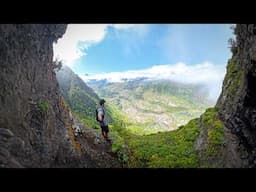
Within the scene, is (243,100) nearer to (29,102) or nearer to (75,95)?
(29,102)

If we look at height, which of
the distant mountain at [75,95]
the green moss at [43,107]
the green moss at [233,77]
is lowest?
the green moss at [43,107]

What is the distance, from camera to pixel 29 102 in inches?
496

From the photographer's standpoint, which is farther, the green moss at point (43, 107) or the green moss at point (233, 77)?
the green moss at point (233, 77)

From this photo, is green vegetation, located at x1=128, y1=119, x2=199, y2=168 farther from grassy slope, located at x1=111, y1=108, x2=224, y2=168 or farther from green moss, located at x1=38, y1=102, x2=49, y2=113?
green moss, located at x1=38, y1=102, x2=49, y2=113

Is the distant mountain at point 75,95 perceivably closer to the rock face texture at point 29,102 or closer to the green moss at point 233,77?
the rock face texture at point 29,102

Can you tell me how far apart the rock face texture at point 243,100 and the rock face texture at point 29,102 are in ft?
21.3

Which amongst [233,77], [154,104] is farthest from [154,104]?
[233,77]

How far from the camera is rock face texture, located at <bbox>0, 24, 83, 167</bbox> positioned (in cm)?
986

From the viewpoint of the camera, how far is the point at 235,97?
14531 millimetres

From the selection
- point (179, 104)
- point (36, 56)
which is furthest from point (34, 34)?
point (179, 104)

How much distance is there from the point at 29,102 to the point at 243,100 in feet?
25.0

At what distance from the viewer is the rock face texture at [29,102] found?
9.86 meters

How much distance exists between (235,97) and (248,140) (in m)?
2.74

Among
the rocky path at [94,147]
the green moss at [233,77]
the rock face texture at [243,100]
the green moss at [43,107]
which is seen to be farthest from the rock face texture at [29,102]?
the green moss at [233,77]
